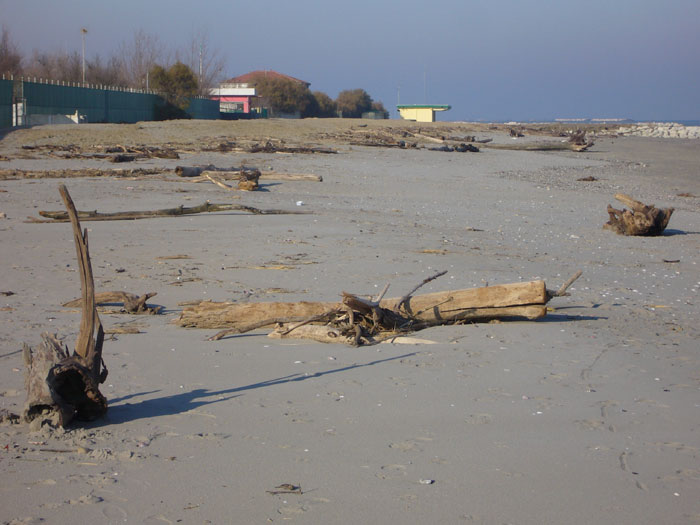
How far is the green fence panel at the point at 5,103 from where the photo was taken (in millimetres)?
33000

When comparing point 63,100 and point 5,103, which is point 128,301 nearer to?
point 5,103

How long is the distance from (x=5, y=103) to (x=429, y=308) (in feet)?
108

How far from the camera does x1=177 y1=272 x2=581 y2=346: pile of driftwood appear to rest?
18.4ft

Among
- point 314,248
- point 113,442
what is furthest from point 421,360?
point 314,248

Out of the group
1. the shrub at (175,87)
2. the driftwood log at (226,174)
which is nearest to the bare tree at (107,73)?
the shrub at (175,87)

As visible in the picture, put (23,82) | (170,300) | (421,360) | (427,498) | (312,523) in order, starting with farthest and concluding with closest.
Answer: (23,82) < (170,300) < (421,360) < (427,498) < (312,523)

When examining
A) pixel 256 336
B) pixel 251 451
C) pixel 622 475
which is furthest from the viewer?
pixel 256 336

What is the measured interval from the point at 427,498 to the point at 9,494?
1817 mm

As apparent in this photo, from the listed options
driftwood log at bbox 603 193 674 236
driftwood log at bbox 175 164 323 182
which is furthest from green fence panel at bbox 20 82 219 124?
driftwood log at bbox 603 193 674 236

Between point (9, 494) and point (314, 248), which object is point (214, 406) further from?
point (314, 248)

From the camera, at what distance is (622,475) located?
3.37m

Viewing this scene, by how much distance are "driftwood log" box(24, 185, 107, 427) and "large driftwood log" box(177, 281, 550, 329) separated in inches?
74.4

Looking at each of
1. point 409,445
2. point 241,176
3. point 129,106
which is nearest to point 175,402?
point 409,445

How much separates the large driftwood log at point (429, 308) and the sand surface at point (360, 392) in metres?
0.17
